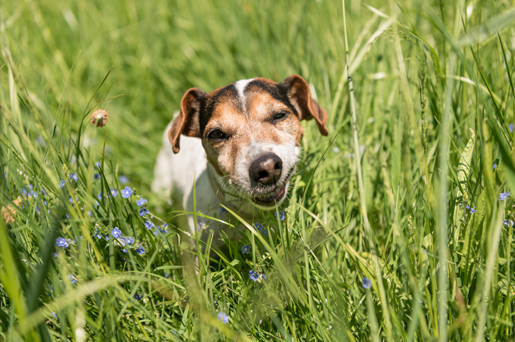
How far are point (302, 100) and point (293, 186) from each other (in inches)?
29.6

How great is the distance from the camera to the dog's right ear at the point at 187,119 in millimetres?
2877

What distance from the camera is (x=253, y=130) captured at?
8.53ft

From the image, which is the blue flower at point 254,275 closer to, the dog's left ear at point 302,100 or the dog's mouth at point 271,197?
the dog's mouth at point 271,197

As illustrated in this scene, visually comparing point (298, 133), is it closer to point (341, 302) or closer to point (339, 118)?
point (339, 118)

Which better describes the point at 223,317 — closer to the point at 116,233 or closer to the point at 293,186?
the point at 116,233

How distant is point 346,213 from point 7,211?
2.20m

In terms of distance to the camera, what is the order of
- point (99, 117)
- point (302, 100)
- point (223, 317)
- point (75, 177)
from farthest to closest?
point (302, 100), point (75, 177), point (99, 117), point (223, 317)

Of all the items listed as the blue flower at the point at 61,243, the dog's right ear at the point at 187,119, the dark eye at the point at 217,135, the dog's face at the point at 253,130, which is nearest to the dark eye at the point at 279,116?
the dog's face at the point at 253,130

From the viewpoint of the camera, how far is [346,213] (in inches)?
109

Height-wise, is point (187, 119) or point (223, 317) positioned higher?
point (187, 119)

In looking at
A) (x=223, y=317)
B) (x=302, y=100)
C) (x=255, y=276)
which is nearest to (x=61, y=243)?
(x=223, y=317)

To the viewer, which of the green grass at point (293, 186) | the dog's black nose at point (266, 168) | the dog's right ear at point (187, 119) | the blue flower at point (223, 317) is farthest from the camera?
the dog's right ear at point (187, 119)

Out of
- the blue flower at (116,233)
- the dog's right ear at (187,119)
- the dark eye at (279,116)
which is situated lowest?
the blue flower at (116,233)

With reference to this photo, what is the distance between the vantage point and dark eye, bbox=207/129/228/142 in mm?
2709
